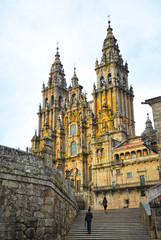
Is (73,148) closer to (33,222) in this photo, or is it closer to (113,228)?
(113,228)

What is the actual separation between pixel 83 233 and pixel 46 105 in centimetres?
4753

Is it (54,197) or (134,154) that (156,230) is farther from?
(134,154)

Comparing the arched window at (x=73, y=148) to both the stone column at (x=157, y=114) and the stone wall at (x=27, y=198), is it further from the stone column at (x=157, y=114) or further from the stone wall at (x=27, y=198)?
the stone wall at (x=27, y=198)

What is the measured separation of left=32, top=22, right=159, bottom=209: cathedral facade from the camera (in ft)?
120

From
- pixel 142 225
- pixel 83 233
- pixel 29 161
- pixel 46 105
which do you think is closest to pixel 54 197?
pixel 29 161

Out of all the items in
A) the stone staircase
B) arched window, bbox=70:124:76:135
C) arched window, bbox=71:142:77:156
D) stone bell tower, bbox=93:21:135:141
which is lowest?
the stone staircase

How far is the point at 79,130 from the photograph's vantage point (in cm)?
5197

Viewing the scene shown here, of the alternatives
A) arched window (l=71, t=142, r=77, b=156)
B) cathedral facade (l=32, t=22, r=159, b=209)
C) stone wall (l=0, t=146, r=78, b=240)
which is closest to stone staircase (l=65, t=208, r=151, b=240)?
stone wall (l=0, t=146, r=78, b=240)

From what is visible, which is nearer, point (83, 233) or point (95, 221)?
point (83, 233)

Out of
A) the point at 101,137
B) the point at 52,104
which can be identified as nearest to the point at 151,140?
the point at 101,137

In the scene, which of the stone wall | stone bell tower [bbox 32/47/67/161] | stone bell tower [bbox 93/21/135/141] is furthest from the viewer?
stone bell tower [bbox 32/47/67/161]

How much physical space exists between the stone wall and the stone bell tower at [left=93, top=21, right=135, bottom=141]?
31.8m

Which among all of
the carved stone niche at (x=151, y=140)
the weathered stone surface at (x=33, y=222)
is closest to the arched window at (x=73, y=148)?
the carved stone niche at (x=151, y=140)

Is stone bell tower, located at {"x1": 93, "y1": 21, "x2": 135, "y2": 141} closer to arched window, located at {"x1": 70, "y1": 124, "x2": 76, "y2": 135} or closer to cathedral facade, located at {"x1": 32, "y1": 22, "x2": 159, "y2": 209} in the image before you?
cathedral facade, located at {"x1": 32, "y1": 22, "x2": 159, "y2": 209}
